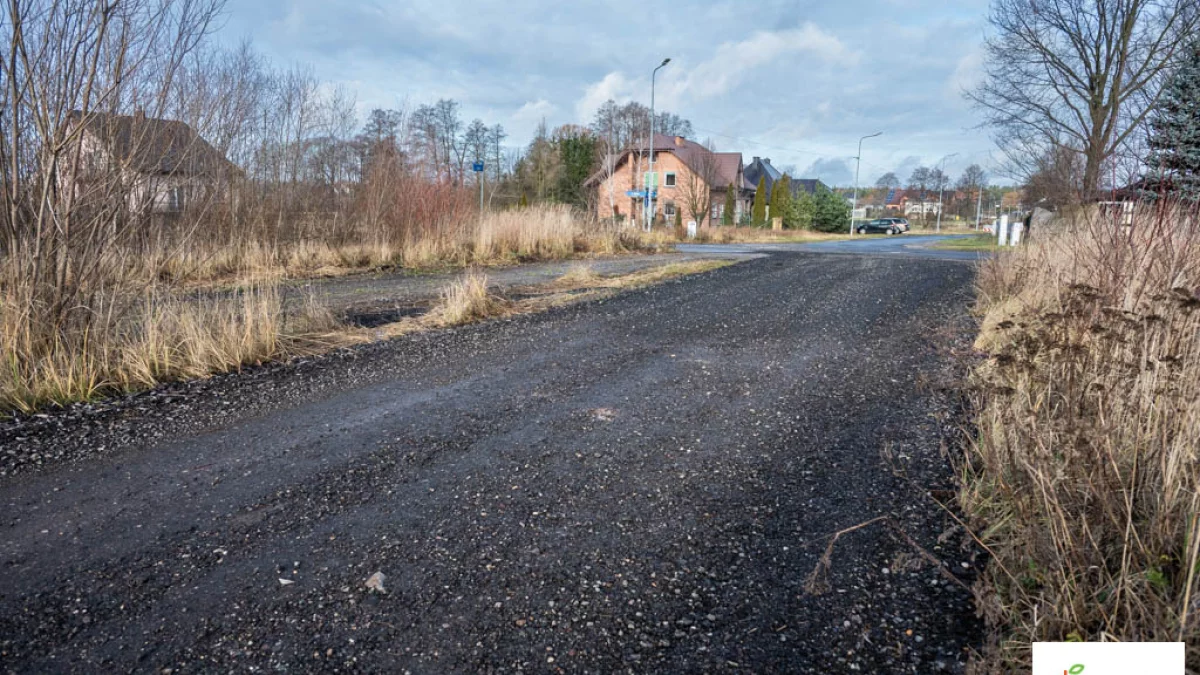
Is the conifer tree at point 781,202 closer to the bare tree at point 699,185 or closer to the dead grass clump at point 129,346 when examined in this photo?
the bare tree at point 699,185

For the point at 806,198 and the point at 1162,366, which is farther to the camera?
the point at 806,198

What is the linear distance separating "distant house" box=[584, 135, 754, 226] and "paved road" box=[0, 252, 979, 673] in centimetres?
3602

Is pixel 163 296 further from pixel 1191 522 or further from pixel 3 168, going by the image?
pixel 1191 522

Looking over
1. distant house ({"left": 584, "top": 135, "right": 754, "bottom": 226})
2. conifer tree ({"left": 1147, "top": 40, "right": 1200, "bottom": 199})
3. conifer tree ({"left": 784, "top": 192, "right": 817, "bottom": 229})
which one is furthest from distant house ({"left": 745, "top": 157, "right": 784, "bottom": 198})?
conifer tree ({"left": 1147, "top": 40, "right": 1200, "bottom": 199})

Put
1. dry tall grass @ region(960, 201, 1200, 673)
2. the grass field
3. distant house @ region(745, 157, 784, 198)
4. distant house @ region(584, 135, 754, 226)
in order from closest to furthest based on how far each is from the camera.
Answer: dry tall grass @ region(960, 201, 1200, 673), the grass field, distant house @ region(584, 135, 754, 226), distant house @ region(745, 157, 784, 198)

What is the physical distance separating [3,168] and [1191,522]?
21.4 ft

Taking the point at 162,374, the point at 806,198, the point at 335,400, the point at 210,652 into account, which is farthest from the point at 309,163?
the point at 806,198

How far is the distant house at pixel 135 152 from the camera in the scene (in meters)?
4.64

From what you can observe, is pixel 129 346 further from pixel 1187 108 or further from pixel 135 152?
pixel 1187 108

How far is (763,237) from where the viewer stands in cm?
3334

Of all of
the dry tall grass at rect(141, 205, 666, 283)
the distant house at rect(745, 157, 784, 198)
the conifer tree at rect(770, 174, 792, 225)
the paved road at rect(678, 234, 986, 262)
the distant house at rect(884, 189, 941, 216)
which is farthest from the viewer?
the distant house at rect(884, 189, 941, 216)

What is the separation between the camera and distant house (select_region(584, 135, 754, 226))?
42906 mm

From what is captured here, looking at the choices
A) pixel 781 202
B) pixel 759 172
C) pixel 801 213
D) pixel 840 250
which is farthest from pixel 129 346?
pixel 759 172

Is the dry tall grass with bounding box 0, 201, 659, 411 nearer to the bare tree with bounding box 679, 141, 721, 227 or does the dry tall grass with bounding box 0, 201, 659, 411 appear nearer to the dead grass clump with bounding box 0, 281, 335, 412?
the dead grass clump with bounding box 0, 281, 335, 412
